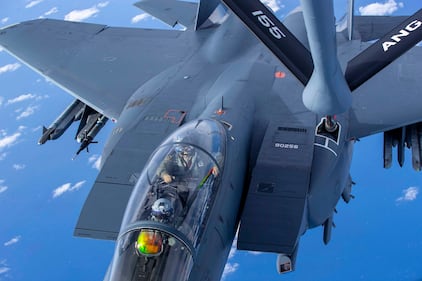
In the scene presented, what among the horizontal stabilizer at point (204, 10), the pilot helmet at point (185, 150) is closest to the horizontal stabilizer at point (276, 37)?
the pilot helmet at point (185, 150)

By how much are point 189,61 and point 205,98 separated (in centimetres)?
142

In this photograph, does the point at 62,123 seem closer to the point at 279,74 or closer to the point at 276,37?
the point at 279,74

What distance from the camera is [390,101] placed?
7.40 m

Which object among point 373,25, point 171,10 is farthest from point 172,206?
point 171,10

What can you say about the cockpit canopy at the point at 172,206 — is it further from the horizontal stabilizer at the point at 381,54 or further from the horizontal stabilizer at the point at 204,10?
the horizontal stabilizer at the point at 204,10

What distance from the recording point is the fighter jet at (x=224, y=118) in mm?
4676

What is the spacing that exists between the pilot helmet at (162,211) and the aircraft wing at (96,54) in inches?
136

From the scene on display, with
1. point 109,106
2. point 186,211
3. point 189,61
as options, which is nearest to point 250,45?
point 189,61

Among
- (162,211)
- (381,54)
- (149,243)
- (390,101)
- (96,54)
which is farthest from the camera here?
(96,54)

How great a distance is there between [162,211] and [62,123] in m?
4.95

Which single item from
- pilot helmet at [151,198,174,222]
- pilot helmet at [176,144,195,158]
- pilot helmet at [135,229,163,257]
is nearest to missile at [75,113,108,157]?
pilot helmet at [176,144,195,158]

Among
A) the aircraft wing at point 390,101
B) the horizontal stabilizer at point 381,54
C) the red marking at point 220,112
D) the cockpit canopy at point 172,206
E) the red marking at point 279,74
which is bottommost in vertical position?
the aircraft wing at point 390,101

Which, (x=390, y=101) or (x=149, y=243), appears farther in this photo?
(x=390, y=101)

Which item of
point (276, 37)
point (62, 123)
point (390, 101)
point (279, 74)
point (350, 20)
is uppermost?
point (276, 37)
